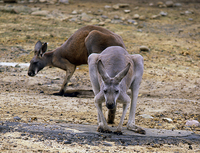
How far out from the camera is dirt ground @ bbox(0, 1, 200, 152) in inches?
186

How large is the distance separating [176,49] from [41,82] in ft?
18.0

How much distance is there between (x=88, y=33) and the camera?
7.55 meters

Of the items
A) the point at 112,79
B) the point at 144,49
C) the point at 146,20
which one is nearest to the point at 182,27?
the point at 146,20

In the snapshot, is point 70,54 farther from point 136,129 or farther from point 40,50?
point 136,129

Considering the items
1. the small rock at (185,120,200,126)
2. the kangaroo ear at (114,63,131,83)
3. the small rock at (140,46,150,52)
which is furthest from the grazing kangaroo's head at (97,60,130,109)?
the small rock at (140,46,150,52)

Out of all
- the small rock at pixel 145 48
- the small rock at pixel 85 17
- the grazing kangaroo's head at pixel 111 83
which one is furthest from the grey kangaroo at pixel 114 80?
the small rock at pixel 85 17

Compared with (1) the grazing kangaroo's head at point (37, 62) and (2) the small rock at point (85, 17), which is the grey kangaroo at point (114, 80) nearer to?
(1) the grazing kangaroo's head at point (37, 62)

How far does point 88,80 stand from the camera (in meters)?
8.38

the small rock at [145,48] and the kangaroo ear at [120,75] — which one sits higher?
the kangaroo ear at [120,75]

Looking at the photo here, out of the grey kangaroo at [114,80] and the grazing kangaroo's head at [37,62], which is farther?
the grazing kangaroo's head at [37,62]

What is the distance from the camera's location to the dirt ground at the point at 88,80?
473 cm

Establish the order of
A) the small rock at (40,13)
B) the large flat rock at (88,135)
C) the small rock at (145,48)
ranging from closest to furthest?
1. the large flat rock at (88,135)
2. the small rock at (145,48)
3. the small rock at (40,13)

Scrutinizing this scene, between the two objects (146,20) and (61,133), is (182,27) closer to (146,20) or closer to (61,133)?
(146,20)

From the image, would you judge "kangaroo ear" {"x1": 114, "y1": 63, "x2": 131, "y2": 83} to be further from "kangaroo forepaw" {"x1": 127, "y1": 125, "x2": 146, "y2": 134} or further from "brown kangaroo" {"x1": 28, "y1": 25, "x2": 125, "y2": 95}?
"brown kangaroo" {"x1": 28, "y1": 25, "x2": 125, "y2": 95}
